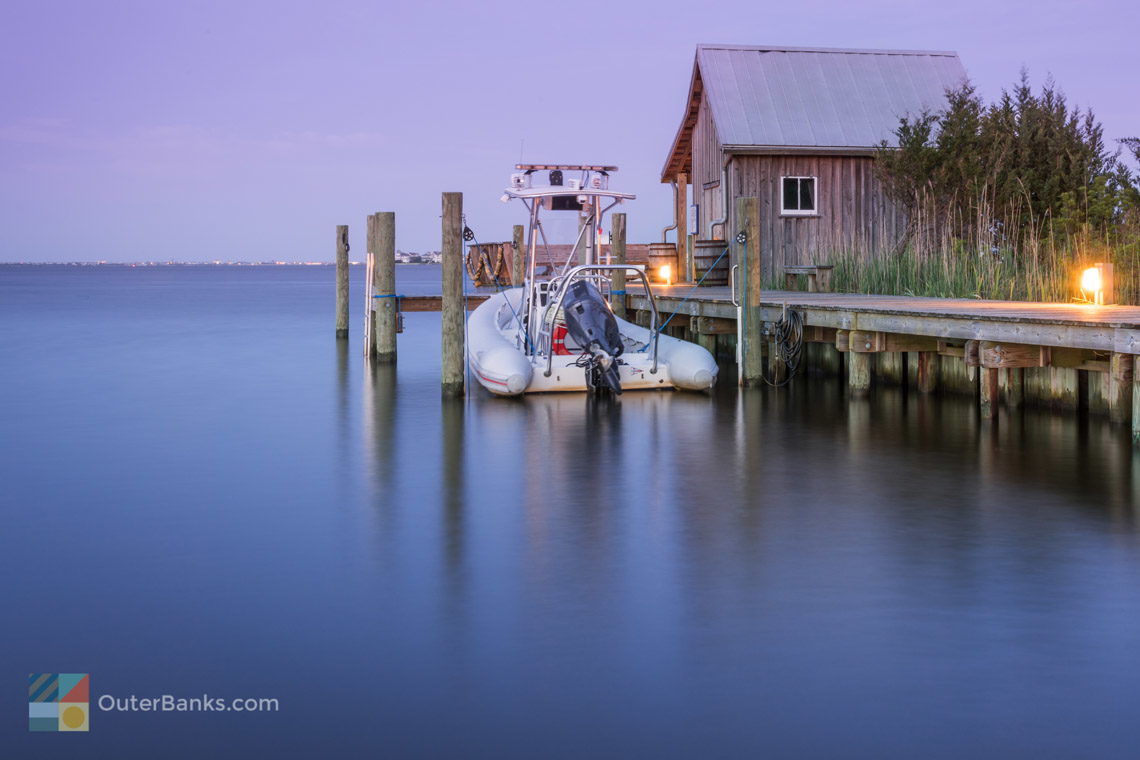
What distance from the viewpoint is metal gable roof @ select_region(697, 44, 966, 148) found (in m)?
24.5

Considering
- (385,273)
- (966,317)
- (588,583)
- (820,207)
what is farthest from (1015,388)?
(820,207)

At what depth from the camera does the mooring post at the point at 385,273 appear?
19.1 m

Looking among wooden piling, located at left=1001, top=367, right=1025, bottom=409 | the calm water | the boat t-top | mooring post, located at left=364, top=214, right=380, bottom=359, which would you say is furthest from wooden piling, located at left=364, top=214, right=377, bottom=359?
wooden piling, located at left=1001, top=367, right=1025, bottom=409

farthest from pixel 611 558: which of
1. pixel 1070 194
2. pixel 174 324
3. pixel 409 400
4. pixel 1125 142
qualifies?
pixel 174 324

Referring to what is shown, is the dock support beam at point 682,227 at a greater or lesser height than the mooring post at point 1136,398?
greater

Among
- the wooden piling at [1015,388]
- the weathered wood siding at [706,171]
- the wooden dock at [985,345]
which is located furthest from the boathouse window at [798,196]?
the wooden piling at [1015,388]

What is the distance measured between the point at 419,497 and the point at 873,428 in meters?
5.29

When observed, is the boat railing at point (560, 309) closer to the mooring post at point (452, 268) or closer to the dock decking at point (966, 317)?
the mooring post at point (452, 268)

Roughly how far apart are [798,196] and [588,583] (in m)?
18.2

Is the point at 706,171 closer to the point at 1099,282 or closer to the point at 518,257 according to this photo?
the point at 518,257

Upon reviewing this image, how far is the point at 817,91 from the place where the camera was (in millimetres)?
25391

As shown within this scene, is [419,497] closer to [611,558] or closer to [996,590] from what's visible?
[611,558]

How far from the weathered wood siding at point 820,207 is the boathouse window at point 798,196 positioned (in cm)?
9

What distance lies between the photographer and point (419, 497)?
10312 mm
